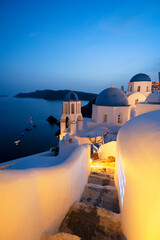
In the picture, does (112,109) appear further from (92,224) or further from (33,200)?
(33,200)

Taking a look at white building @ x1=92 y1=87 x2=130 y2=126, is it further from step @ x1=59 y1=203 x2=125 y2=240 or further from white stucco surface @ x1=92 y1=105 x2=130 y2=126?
step @ x1=59 y1=203 x2=125 y2=240

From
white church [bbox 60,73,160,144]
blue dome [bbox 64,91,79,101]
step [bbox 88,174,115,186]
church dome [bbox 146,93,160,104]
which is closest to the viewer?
step [bbox 88,174,115,186]

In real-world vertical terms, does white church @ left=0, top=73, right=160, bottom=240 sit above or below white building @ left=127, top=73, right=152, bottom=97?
below

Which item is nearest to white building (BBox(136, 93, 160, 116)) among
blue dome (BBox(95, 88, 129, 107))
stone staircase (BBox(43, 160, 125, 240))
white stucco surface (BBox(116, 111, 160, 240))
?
blue dome (BBox(95, 88, 129, 107))

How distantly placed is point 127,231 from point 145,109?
8.42 m

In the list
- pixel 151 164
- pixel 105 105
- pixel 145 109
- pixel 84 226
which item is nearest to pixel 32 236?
pixel 84 226

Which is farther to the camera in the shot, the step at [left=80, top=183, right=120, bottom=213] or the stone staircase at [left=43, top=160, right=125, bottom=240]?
the step at [left=80, top=183, right=120, bottom=213]

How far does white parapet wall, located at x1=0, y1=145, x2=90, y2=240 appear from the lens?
1569 millimetres

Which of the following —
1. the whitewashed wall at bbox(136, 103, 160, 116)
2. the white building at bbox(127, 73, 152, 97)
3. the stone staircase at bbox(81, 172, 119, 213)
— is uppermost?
the white building at bbox(127, 73, 152, 97)

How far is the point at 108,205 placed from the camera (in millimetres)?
→ 3406

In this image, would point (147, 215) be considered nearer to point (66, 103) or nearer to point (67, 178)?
point (67, 178)

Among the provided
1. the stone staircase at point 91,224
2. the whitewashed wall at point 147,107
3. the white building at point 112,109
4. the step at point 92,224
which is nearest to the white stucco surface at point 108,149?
the whitewashed wall at point 147,107

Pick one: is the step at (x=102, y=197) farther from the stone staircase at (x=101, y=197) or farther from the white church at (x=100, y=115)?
the white church at (x=100, y=115)

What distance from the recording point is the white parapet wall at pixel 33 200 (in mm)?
1569
